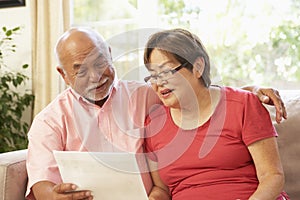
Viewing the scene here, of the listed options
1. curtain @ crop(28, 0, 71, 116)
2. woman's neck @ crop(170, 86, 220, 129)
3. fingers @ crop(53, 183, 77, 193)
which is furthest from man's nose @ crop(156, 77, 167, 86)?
curtain @ crop(28, 0, 71, 116)

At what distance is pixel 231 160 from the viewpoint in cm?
159

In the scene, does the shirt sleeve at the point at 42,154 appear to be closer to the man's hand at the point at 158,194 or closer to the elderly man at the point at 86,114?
the elderly man at the point at 86,114

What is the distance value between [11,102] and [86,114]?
1235mm

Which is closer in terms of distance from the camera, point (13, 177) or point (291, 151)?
point (13, 177)

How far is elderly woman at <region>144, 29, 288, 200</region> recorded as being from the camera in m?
1.56

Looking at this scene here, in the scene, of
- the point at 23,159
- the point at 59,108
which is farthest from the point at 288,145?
the point at 23,159

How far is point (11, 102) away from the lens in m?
2.89

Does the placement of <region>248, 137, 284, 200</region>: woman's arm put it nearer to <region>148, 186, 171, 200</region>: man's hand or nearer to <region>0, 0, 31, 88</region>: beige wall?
<region>148, 186, 171, 200</region>: man's hand

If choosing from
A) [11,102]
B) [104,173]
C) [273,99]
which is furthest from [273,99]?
[11,102]

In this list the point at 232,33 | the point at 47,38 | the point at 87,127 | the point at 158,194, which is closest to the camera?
the point at 158,194

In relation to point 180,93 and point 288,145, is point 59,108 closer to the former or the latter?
point 180,93

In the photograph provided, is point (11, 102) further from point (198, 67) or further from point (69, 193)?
point (198, 67)

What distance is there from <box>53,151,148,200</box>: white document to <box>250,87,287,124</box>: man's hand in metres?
0.47

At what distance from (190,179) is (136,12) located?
1414 millimetres
